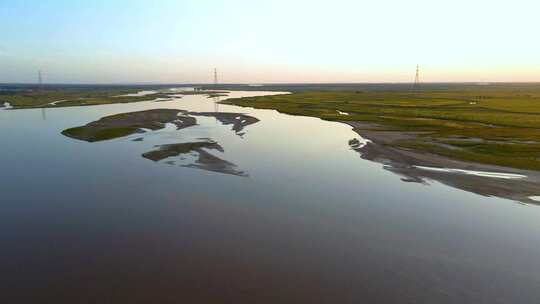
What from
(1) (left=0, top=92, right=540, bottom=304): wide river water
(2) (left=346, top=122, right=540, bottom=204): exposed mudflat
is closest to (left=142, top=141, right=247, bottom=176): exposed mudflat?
(1) (left=0, top=92, right=540, bottom=304): wide river water

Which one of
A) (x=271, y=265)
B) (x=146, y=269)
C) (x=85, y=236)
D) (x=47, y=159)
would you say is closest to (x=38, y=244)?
(x=85, y=236)

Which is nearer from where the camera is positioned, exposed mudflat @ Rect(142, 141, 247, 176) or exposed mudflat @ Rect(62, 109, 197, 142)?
exposed mudflat @ Rect(142, 141, 247, 176)

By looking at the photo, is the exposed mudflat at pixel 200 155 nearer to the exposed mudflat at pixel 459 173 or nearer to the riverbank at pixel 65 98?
the exposed mudflat at pixel 459 173

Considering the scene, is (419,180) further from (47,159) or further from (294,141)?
(47,159)

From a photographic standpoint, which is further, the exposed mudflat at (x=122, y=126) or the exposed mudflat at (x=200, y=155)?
the exposed mudflat at (x=122, y=126)

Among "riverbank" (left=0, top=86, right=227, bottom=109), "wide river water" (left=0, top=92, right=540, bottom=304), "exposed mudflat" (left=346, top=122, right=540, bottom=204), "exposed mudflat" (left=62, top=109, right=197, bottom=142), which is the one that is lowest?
"wide river water" (left=0, top=92, right=540, bottom=304)

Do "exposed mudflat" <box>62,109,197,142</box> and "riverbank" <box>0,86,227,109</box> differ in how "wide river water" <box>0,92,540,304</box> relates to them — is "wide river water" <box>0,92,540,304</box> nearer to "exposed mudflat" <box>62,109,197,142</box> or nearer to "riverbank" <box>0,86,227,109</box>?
"exposed mudflat" <box>62,109,197,142</box>

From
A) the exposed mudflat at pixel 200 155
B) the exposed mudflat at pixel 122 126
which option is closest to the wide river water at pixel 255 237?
the exposed mudflat at pixel 200 155

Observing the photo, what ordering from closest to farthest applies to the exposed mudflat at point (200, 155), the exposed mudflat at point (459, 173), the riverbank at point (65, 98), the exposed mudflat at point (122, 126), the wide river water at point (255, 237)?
the wide river water at point (255, 237) → the exposed mudflat at point (459, 173) → the exposed mudflat at point (200, 155) → the exposed mudflat at point (122, 126) → the riverbank at point (65, 98)

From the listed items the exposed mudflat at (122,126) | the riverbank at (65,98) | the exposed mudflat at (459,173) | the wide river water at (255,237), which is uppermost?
the riverbank at (65,98)
